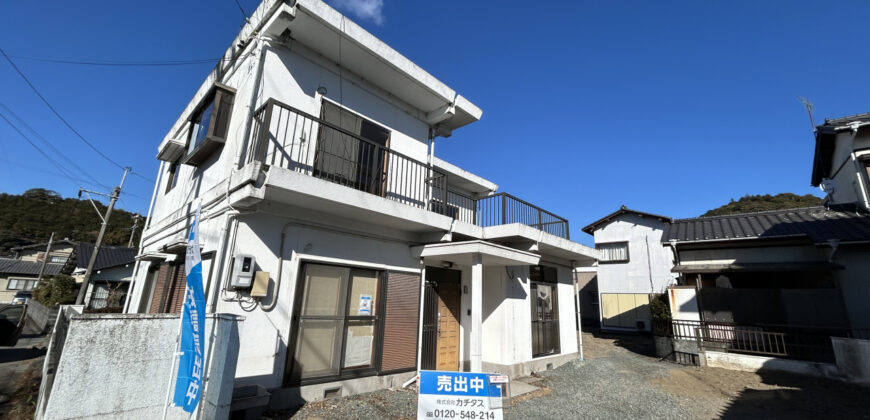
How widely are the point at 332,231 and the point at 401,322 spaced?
90.7 inches

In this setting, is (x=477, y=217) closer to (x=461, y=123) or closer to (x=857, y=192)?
(x=461, y=123)

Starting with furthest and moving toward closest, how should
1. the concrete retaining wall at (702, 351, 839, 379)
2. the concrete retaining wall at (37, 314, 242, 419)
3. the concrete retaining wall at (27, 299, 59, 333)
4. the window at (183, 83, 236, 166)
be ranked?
the concrete retaining wall at (27, 299, 59, 333)
the concrete retaining wall at (702, 351, 839, 379)
the window at (183, 83, 236, 166)
the concrete retaining wall at (37, 314, 242, 419)

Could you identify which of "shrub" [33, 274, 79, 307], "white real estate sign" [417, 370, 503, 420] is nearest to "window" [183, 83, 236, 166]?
"white real estate sign" [417, 370, 503, 420]

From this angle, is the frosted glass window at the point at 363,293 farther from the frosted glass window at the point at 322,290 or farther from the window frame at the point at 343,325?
the frosted glass window at the point at 322,290

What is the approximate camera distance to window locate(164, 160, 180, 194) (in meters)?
9.45

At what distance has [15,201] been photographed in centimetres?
3541

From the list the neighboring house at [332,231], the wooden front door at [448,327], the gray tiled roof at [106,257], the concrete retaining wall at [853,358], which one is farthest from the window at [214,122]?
the gray tiled roof at [106,257]

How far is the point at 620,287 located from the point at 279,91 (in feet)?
62.5

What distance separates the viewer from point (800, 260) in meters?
9.45

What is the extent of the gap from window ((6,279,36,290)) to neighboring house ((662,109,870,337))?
46933mm

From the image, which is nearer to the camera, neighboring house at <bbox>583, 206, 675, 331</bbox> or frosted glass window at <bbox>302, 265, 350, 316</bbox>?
frosted glass window at <bbox>302, 265, 350, 316</bbox>

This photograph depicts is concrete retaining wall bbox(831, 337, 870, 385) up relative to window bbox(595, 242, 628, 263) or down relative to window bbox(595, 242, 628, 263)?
down

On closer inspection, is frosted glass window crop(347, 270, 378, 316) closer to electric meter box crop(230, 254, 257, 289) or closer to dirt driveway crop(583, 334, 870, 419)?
electric meter box crop(230, 254, 257, 289)

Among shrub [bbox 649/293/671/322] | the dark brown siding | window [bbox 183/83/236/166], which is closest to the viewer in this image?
window [bbox 183/83/236/166]
